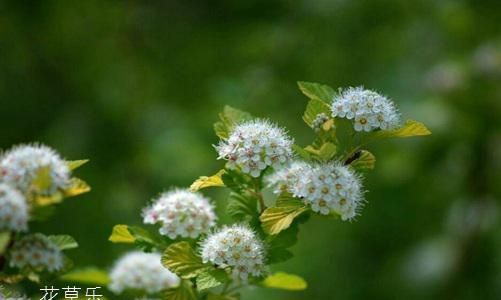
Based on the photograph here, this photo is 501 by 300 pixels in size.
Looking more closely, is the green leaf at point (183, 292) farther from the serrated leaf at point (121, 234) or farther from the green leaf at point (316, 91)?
the green leaf at point (316, 91)

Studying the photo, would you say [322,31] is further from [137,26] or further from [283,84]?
[137,26]

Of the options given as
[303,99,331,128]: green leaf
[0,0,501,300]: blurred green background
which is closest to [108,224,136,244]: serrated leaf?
[303,99,331,128]: green leaf

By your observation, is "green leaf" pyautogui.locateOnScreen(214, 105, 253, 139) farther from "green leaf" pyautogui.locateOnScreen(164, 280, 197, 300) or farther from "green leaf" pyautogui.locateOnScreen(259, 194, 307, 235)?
"green leaf" pyautogui.locateOnScreen(164, 280, 197, 300)

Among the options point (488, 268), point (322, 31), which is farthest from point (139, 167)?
point (488, 268)

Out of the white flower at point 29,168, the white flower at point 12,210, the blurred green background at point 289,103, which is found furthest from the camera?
the blurred green background at point 289,103

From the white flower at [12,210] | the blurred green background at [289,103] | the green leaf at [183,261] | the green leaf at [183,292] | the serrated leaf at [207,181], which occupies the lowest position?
the green leaf at [183,292]

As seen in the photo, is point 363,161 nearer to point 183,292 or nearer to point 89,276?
point 183,292

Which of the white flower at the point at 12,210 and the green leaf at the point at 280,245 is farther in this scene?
the green leaf at the point at 280,245

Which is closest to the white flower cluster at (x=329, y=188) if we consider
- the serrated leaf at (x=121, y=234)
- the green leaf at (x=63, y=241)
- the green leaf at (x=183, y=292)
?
the green leaf at (x=183, y=292)
